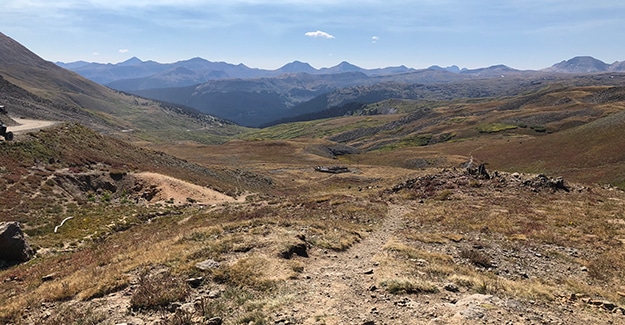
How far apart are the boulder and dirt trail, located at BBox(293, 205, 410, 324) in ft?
63.7

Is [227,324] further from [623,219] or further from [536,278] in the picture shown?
[623,219]

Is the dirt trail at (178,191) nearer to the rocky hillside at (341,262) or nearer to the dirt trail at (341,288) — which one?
the rocky hillside at (341,262)

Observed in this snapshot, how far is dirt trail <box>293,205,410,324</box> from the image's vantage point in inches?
465

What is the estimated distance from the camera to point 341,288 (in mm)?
14367

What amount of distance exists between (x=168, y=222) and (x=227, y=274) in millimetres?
22836

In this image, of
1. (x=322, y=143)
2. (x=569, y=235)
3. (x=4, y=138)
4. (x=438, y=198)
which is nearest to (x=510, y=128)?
(x=322, y=143)

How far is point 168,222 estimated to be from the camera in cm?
3559

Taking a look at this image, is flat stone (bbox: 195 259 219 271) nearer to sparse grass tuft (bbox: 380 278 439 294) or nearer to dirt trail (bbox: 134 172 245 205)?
sparse grass tuft (bbox: 380 278 439 294)

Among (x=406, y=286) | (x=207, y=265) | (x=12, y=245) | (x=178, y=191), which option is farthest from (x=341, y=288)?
(x=178, y=191)

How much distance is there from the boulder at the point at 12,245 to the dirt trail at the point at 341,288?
19.4 metres

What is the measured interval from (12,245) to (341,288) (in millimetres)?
22362

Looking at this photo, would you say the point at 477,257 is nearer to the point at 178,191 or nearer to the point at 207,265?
the point at 207,265

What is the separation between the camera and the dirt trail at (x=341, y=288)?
1182 centimetres

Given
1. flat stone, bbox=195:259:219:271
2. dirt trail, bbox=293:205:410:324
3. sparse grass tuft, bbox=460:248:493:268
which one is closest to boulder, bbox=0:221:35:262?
flat stone, bbox=195:259:219:271
